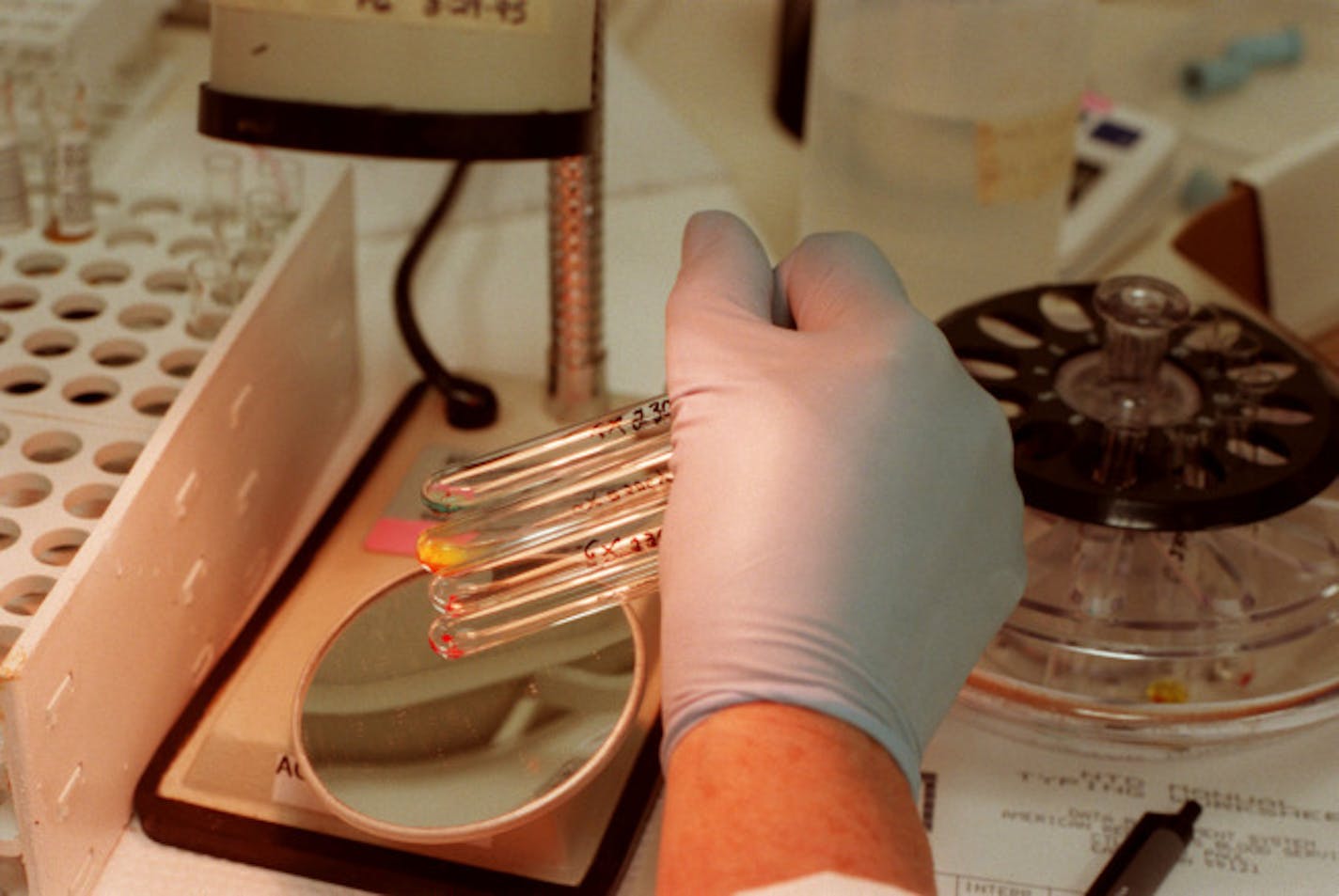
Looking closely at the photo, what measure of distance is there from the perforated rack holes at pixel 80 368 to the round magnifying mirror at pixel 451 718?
161 millimetres

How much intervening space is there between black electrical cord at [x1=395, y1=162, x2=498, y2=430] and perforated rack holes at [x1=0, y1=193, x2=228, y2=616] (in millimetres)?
162

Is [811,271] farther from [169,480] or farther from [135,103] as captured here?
[135,103]

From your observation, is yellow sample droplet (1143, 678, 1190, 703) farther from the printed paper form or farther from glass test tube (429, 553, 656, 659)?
glass test tube (429, 553, 656, 659)

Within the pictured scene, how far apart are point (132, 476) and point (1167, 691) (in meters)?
0.60

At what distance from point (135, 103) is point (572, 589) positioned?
86 cm

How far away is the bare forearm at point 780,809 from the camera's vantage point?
0.63 meters

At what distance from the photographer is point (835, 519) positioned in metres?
0.69

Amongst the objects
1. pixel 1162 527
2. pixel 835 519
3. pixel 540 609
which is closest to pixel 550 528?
pixel 540 609

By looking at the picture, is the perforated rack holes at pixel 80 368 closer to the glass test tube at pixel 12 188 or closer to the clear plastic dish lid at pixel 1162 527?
the glass test tube at pixel 12 188

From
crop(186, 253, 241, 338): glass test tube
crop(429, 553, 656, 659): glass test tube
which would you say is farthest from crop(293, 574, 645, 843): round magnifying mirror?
crop(186, 253, 241, 338): glass test tube

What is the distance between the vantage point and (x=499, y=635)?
0.81 meters

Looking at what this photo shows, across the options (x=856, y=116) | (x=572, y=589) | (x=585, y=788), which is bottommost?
(x=585, y=788)

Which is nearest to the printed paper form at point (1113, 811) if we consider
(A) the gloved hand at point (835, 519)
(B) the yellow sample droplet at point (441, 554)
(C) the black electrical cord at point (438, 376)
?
(A) the gloved hand at point (835, 519)

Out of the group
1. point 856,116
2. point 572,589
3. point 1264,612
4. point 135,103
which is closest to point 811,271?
point 572,589
